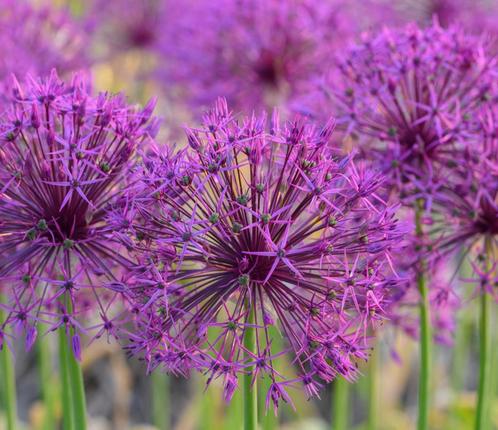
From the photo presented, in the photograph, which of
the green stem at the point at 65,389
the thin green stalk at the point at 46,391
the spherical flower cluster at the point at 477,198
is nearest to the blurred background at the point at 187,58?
the thin green stalk at the point at 46,391

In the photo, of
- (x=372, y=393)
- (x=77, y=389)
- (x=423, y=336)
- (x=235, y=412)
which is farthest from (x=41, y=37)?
(x=423, y=336)

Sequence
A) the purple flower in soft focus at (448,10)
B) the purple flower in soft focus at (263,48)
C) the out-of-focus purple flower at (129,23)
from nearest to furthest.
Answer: the purple flower in soft focus at (263,48), the purple flower in soft focus at (448,10), the out-of-focus purple flower at (129,23)

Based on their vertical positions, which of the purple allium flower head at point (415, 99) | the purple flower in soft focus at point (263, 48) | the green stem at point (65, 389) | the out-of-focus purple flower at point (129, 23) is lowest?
the green stem at point (65, 389)

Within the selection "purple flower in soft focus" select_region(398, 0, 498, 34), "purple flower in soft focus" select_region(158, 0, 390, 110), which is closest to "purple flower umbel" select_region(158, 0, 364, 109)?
"purple flower in soft focus" select_region(158, 0, 390, 110)

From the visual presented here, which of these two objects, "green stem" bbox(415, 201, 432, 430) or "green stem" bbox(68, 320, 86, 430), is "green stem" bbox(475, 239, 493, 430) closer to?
"green stem" bbox(415, 201, 432, 430)

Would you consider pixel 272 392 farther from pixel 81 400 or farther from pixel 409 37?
pixel 409 37

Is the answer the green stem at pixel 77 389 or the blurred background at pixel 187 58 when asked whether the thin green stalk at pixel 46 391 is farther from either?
the green stem at pixel 77 389

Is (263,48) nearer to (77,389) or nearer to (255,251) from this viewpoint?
(255,251)
